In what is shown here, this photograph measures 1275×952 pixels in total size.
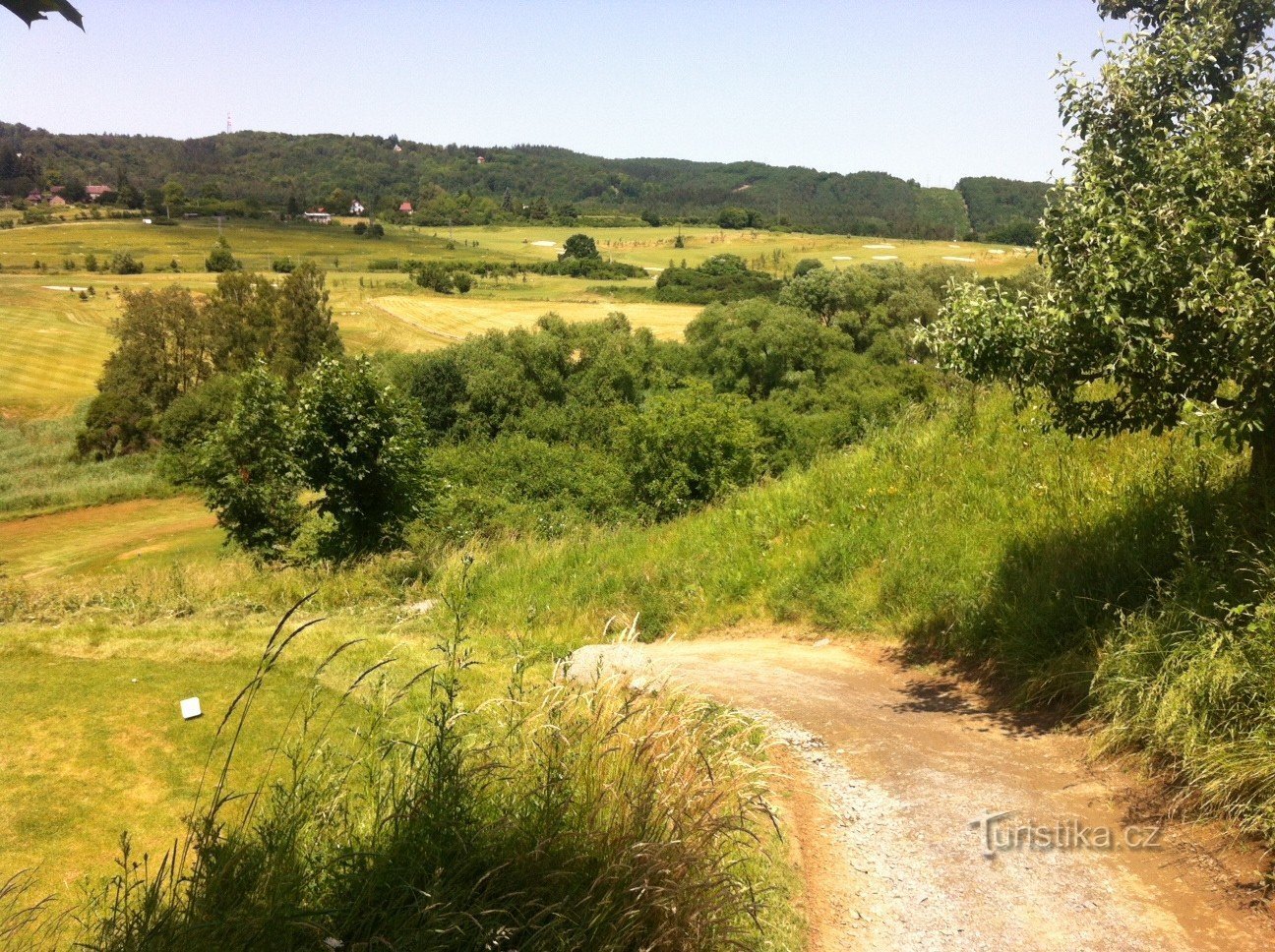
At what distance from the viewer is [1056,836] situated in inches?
194

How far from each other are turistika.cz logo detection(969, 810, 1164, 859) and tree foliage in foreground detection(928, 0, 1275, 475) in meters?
2.42

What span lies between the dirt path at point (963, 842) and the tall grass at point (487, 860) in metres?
0.59

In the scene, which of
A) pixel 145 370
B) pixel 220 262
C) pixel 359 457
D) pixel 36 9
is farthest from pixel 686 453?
pixel 220 262

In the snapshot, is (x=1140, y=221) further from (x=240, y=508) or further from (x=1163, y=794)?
(x=240, y=508)

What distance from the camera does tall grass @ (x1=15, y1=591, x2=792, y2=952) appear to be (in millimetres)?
3143

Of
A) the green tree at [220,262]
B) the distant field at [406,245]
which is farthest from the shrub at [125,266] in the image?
the green tree at [220,262]

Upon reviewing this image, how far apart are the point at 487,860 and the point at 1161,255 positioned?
5.44 meters

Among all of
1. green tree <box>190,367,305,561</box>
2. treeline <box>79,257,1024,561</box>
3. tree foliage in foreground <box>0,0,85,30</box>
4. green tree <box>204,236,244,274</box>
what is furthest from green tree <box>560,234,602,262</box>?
tree foliage in foreground <box>0,0,85,30</box>

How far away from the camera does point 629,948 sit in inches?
135

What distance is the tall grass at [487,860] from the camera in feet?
10.3

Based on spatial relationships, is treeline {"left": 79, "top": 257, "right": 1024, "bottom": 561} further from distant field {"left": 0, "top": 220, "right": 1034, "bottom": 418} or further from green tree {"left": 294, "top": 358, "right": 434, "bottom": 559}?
distant field {"left": 0, "top": 220, "right": 1034, "bottom": 418}

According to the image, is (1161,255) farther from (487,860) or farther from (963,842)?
(487,860)

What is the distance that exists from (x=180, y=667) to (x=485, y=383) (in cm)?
4075

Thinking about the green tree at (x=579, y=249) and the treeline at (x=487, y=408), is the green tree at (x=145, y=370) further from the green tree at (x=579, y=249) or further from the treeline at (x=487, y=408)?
the green tree at (x=579, y=249)
